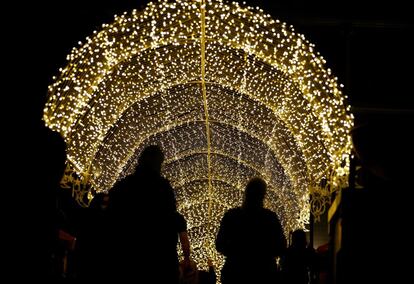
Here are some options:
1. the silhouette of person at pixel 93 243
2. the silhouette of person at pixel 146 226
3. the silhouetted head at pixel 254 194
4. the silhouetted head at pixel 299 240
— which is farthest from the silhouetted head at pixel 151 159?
the silhouetted head at pixel 299 240

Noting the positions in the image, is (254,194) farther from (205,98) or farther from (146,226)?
(205,98)

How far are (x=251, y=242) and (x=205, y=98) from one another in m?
8.69

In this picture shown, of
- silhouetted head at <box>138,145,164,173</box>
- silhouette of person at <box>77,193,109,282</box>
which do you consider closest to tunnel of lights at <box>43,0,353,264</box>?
silhouette of person at <box>77,193,109,282</box>

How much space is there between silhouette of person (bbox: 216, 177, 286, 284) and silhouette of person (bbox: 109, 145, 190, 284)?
0.62 meters

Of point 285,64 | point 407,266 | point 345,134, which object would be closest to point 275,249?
point 407,266

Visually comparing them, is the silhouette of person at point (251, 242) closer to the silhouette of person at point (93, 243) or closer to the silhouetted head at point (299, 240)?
the silhouette of person at point (93, 243)

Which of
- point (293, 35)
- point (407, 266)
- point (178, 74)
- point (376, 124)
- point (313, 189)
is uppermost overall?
point (178, 74)

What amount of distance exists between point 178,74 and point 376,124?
846 centimetres

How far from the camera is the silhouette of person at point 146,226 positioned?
21.2 feet

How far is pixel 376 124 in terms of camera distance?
6.50 metres

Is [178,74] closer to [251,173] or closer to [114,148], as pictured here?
[114,148]

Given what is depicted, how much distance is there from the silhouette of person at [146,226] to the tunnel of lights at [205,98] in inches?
171

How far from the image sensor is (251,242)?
698 centimetres

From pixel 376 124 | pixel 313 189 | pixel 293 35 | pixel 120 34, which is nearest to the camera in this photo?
pixel 376 124
